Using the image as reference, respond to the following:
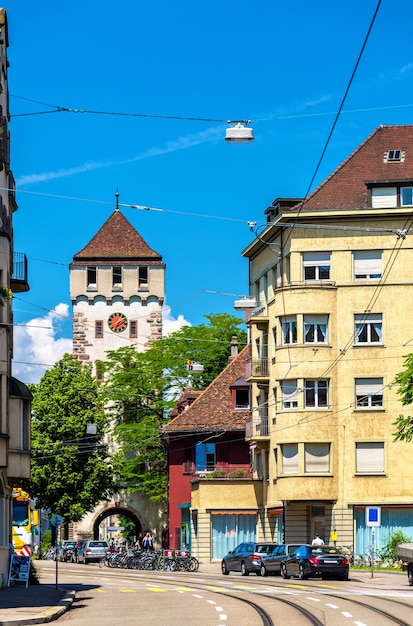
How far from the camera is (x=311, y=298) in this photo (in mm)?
61000

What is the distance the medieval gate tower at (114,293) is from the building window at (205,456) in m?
26.6

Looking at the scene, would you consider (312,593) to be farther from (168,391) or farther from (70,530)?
(70,530)

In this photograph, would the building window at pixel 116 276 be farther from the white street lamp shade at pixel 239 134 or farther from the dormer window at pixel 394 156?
the white street lamp shade at pixel 239 134

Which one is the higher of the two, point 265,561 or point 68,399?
point 68,399

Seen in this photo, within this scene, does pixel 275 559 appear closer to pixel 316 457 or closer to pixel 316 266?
pixel 316 457

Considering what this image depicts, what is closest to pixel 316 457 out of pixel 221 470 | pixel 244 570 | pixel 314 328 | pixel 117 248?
pixel 314 328

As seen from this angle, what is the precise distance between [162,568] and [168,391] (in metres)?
30.2

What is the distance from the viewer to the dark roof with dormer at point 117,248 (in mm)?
108188

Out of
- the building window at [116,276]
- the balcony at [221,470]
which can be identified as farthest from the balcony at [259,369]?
the building window at [116,276]

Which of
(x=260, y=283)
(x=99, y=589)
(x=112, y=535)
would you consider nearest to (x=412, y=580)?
(x=99, y=589)

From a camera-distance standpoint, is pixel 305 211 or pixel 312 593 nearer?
pixel 312 593

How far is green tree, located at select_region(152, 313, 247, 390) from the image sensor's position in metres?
90.2

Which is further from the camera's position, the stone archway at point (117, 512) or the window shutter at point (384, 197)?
the stone archway at point (117, 512)

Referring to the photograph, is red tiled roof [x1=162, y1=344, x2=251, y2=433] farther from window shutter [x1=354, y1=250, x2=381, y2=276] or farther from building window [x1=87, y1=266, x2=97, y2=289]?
building window [x1=87, y1=266, x2=97, y2=289]
